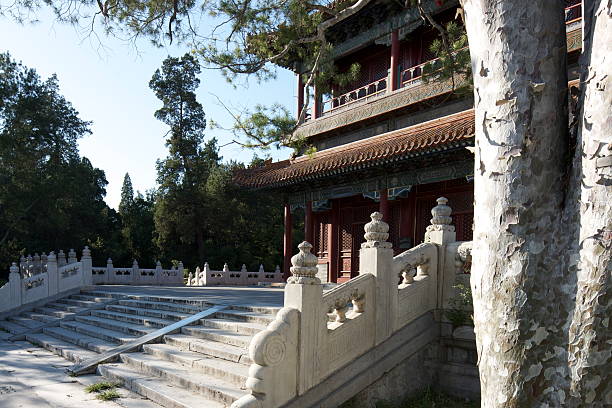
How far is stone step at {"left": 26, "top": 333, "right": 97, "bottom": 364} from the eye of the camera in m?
7.43

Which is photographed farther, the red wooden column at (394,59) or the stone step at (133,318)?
the red wooden column at (394,59)

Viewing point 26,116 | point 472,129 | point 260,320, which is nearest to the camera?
point 260,320

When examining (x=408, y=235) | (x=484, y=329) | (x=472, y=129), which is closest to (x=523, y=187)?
(x=484, y=329)

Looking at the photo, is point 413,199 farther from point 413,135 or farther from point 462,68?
point 462,68

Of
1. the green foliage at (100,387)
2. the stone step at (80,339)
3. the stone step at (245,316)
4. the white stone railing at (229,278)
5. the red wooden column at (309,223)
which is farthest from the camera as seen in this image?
the white stone railing at (229,278)

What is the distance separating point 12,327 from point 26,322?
285 mm

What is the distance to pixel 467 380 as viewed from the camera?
17.1ft

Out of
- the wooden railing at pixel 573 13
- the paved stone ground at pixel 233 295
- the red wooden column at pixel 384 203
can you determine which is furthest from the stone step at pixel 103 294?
the wooden railing at pixel 573 13

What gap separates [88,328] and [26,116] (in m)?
18.2

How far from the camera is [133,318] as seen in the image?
348 inches

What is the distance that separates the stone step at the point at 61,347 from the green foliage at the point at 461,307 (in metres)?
5.05

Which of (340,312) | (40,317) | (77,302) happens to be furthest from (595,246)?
(77,302)

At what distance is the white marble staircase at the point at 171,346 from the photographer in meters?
5.05

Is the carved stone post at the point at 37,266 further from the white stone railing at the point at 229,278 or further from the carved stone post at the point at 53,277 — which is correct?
the white stone railing at the point at 229,278
